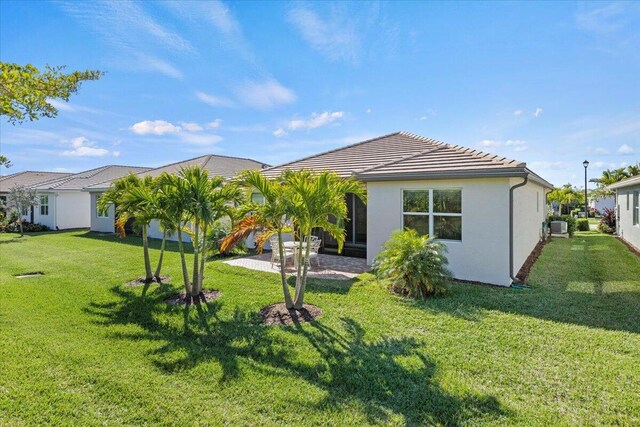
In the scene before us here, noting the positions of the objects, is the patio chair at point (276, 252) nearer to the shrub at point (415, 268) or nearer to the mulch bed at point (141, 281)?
the mulch bed at point (141, 281)

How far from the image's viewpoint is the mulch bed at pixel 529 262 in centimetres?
1016

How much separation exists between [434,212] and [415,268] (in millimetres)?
2637

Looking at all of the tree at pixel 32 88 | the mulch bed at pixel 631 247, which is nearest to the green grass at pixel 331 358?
the tree at pixel 32 88

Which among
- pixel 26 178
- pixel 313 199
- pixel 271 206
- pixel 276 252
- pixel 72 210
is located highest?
pixel 26 178

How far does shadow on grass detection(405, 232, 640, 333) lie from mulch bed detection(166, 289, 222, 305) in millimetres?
4778

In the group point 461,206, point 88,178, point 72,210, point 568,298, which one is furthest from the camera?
point 88,178

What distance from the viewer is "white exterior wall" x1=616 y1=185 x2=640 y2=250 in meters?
→ 15.6

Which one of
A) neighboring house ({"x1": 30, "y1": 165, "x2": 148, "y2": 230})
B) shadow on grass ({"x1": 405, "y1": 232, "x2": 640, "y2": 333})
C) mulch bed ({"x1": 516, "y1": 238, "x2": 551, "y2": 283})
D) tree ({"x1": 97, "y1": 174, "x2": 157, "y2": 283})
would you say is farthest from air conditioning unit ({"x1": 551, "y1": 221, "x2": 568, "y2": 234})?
neighboring house ({"x1": 30, "y1": 165, "x2": 148, "y2": 230})

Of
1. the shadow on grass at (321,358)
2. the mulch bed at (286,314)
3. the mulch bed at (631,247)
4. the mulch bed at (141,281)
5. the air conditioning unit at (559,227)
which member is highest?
the air conditioning unit at (559,227)

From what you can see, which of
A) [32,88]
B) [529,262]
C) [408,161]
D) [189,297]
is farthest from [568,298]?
[32,88]

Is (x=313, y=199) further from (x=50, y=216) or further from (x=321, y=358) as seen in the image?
(x=50, y=216)

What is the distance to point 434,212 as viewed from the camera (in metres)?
10.3

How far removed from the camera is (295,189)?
6.97 metres

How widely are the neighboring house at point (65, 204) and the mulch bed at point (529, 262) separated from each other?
31494 mm
